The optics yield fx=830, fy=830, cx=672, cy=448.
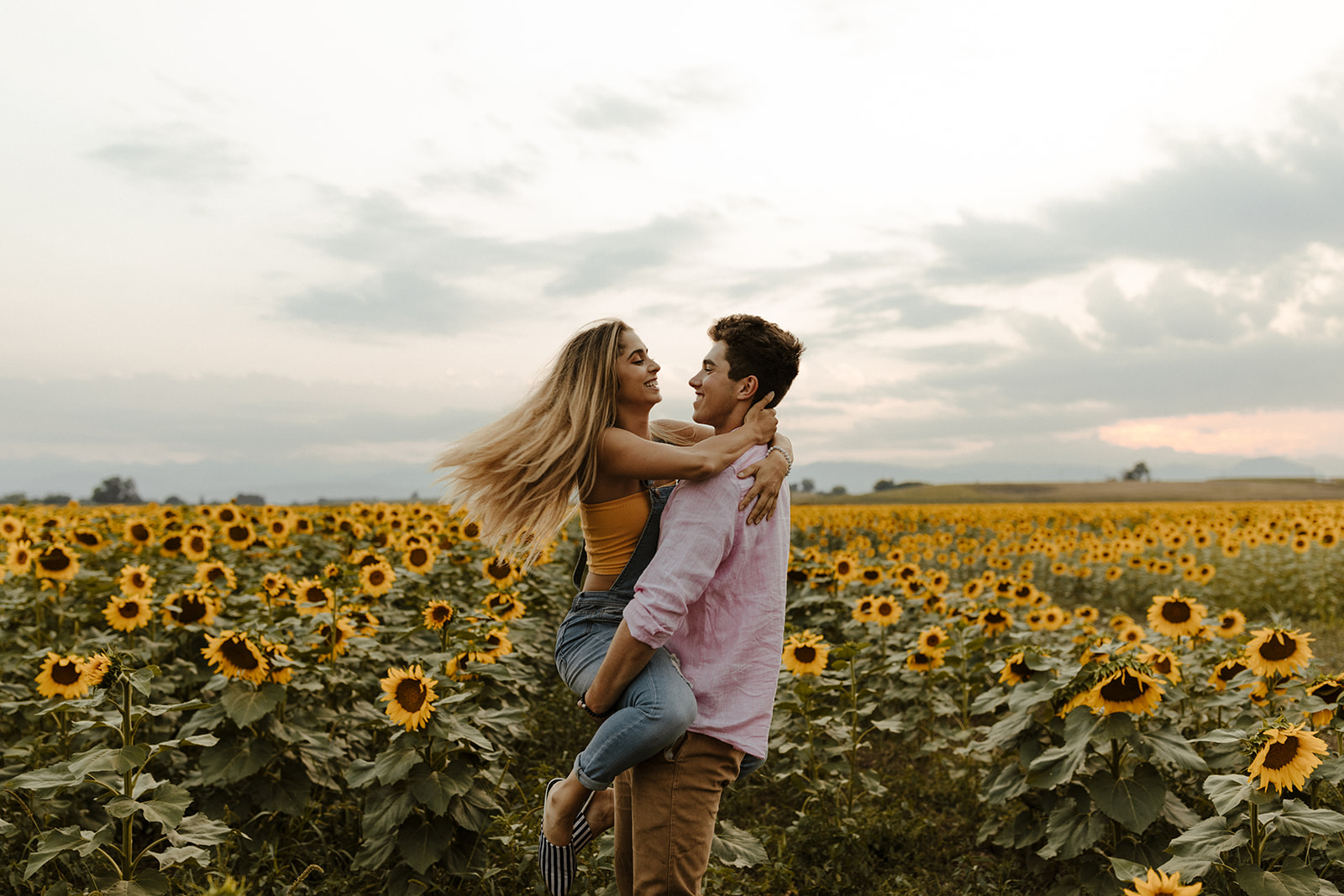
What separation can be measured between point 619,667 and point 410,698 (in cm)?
183

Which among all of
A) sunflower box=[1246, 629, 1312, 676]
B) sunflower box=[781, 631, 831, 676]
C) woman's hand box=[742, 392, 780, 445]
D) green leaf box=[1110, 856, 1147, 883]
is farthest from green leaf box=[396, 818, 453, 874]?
sunflower box=[1246, 629, 1312, 676]

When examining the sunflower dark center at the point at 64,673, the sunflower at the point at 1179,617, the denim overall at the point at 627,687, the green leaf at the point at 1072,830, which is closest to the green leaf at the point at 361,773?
the denim overall at the point at 627,687

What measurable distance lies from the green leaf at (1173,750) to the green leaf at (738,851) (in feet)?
6.35

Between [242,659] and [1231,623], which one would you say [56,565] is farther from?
[1231,623]

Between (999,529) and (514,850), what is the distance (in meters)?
16.8

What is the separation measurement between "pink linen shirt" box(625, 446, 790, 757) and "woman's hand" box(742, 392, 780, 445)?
0.19ft

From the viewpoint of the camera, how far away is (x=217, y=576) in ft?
23.9

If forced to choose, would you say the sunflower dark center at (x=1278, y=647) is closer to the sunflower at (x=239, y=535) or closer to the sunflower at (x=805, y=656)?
the sunflower at (x=805, y=656)

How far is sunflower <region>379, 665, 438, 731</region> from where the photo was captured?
398cm

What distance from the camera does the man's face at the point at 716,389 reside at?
2979mm

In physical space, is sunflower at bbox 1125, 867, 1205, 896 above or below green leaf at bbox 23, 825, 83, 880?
above

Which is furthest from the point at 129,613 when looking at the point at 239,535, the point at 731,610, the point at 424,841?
the point at 731,610

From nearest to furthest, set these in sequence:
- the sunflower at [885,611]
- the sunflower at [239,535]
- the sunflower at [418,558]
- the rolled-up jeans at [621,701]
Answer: the rolled-up jeans at [621,701], the sunflower at [885,611], the sunflower at [418,558], the sunflower at [239,535]

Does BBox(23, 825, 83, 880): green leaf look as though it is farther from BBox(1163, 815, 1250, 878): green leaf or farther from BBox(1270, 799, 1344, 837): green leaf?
BBox(1270, 799, 1344, 837): green leaf
